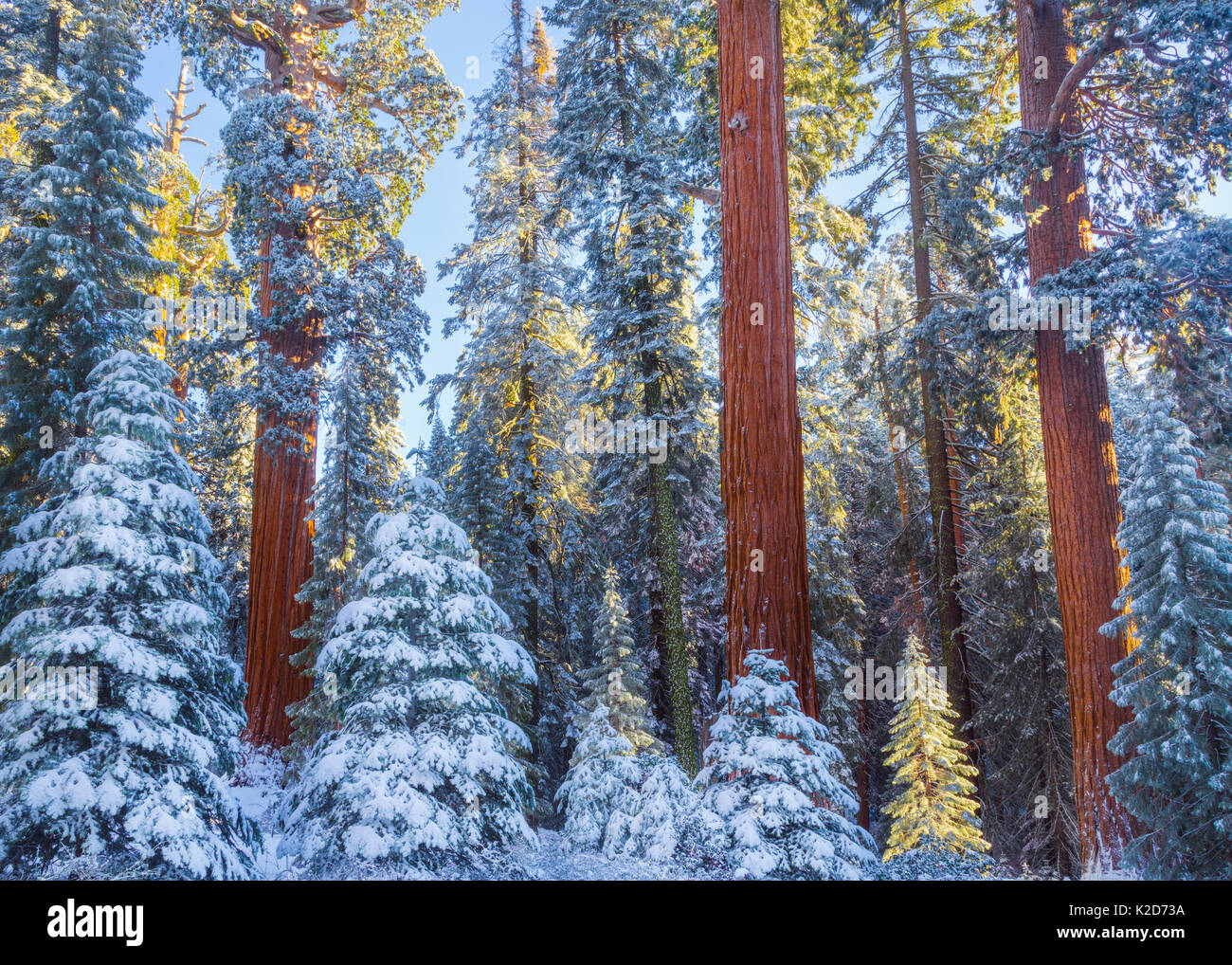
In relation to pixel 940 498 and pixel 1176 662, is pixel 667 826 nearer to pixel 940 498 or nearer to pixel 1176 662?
pixel 1176 662

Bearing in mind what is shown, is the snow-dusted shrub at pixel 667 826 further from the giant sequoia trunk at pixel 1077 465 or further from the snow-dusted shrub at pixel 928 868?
the giant sequoia trunk at pixel 1077 465

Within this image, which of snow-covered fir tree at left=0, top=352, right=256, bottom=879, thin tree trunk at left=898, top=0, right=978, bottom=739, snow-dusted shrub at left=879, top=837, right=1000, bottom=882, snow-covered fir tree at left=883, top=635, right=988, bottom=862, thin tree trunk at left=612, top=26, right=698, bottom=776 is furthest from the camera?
thin tree trunk at left=612, top=26, right=698, bottom=776

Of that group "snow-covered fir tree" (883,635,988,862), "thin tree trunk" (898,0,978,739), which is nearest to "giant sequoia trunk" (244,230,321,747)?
"snow-covered fir tree" (883,635,988,862)

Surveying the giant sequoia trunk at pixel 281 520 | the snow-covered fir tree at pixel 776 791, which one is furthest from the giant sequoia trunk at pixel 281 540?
the snow-covered fir tree at pixel 776 791

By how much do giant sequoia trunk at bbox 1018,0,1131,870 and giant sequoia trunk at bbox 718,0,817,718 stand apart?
10.9 feet

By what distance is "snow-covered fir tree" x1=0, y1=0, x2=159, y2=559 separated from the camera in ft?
19.5

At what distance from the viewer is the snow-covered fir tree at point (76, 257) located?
5.94 meters

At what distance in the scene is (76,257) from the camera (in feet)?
20.4

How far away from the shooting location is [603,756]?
15.6ft

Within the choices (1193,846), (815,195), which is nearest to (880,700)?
(815,195)

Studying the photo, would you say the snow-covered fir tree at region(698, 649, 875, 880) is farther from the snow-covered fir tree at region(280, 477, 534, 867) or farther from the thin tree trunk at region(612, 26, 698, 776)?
the thin tree trunk at region(612, 26, 698, 776)

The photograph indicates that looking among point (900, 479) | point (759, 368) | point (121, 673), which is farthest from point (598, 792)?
point (900, 479)

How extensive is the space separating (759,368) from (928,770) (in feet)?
28.3

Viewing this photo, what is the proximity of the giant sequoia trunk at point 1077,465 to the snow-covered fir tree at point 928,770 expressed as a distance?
3.99 m
